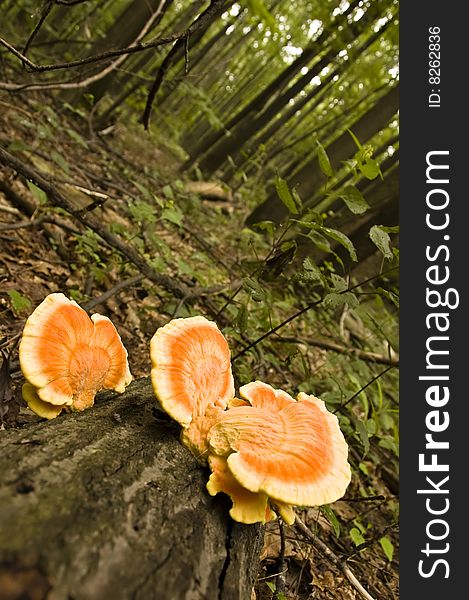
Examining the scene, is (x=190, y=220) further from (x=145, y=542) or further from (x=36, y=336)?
(x=145, y=542)

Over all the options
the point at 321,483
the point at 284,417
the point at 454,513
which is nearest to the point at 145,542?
the point at 321,483

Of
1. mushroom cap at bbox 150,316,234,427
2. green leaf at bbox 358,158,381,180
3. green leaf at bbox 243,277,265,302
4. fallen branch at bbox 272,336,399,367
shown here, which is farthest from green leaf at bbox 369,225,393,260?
fallen branch at bbox 272,336,399,367

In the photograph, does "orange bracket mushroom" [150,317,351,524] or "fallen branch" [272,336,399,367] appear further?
"fallen branch" [272,336,399,367]

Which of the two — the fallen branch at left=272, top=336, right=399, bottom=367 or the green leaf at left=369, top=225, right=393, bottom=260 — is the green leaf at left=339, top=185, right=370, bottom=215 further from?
the fallen branch at left=272, top=336, right=399, bottom=367

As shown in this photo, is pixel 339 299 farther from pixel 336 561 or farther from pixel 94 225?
pixel 94 225

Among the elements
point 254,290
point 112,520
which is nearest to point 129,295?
point 254,290
